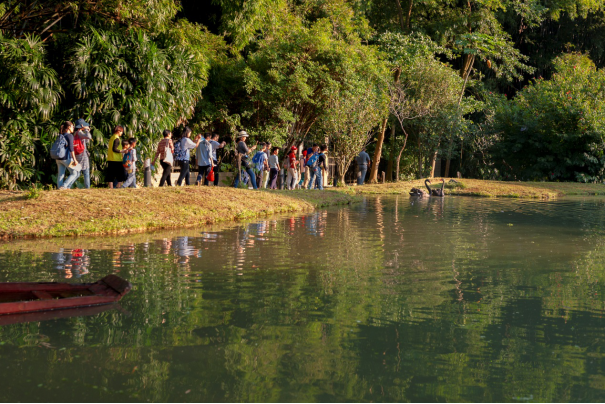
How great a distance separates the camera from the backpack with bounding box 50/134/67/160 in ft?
50.2

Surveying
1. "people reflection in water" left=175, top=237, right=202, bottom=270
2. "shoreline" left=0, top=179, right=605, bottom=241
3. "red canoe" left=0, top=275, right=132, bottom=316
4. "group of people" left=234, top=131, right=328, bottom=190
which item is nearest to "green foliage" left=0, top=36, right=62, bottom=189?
"shoreline" left=0, top=179, right=605, bottom=241

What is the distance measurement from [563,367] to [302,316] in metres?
2.39

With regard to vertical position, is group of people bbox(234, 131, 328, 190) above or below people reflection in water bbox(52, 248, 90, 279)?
above

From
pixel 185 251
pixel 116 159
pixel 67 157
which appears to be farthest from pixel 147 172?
pixel 185 251

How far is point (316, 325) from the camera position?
253 inches

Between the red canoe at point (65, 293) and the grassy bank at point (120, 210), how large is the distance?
5.20 m

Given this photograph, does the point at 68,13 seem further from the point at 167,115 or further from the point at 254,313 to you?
the point at 254,313

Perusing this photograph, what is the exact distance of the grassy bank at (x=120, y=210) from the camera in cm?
1264

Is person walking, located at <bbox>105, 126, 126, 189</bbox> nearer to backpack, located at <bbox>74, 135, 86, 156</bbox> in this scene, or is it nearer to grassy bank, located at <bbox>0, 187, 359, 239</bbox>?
backpack, located at <bbox>74, 135, 86, 156</bbox>

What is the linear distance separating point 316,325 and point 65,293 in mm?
2648

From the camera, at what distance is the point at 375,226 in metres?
15.1

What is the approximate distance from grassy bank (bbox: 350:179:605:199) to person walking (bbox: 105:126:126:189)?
38.3ft

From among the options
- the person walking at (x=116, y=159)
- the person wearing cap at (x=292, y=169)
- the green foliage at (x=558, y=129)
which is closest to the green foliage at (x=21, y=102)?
the person walking at (x=116, y=159)

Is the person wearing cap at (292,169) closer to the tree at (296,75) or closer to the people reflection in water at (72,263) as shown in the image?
the tree at (296,75)
